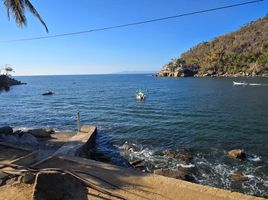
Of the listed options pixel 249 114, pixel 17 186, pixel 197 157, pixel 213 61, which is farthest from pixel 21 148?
pixel 213 61

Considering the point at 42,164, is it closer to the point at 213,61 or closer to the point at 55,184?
the point at 55,184

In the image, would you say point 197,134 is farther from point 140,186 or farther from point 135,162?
point 140,186

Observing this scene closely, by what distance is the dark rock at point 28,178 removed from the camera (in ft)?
35.1

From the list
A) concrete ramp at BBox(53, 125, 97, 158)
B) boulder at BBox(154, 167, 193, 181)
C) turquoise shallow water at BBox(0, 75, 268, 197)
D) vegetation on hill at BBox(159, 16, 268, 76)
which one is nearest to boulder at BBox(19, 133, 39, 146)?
concrete ramp at BBox(53, 125, 97, 158)

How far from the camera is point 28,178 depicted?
35.4 feet

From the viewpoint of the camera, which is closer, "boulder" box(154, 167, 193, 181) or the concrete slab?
the concrete slab

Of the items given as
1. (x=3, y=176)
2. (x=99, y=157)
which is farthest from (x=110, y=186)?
(x=99, y=157)

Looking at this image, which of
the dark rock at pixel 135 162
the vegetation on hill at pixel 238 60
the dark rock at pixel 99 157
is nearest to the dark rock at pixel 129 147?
the dark rock at pixel 135 162

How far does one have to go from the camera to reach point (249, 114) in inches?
1430

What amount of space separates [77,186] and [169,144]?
1677 cm

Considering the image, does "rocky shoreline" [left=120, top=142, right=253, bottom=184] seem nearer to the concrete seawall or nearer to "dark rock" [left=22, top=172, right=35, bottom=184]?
the concrete seawall

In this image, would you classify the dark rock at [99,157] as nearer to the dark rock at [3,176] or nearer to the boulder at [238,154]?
the dark rock at [3,176]

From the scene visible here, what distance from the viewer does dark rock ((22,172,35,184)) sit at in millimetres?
10703

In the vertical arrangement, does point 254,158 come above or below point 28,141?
below
